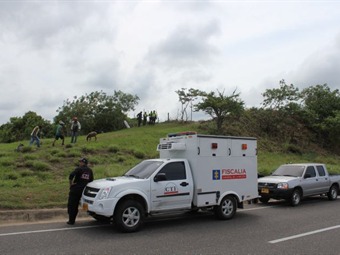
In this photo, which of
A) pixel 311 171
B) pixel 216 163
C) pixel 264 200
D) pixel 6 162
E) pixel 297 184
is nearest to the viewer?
pixel 216 163

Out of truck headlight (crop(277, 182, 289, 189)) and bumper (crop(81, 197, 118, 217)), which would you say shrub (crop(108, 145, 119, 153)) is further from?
bumper (crop(81, 197, 118, 217))

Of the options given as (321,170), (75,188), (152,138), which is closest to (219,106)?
(152,138)

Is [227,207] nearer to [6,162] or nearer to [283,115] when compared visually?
[6,162]

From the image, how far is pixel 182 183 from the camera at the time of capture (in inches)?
368

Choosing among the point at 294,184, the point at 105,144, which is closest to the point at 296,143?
the point at 105,144

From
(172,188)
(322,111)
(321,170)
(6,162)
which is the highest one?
(322,111)

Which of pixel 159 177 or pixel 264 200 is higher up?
pixel 159 177

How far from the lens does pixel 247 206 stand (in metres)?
13.0

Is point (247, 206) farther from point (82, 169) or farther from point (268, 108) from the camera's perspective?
point (268, 108)

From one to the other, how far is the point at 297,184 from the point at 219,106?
54.0 ft

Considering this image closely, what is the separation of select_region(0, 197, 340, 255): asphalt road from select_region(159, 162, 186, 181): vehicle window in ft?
3.98

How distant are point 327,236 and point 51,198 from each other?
7759 millimetres

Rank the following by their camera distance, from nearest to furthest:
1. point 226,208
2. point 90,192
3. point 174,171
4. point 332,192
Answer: point 90,192 < point 174,171 < point 226,208 < point 332,192

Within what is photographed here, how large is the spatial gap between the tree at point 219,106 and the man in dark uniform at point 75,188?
21.2 m
